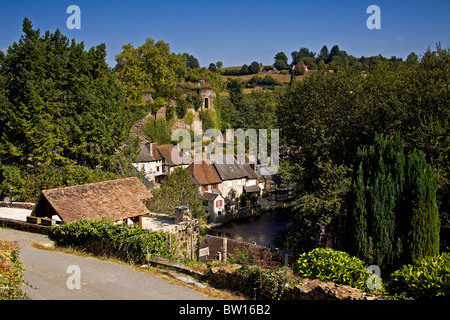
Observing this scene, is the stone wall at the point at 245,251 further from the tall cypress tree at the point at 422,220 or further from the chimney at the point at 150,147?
the chimney at the point at 150,147

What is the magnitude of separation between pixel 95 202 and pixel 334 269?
12185mm

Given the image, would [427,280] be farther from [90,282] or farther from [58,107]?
[58,107]

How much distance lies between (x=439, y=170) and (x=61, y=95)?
24.2 meters

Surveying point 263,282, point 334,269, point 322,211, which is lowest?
point 322,211

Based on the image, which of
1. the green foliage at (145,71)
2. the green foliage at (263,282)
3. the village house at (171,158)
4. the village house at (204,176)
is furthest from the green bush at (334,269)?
the green foliage at (145,71)

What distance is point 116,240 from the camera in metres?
12.2

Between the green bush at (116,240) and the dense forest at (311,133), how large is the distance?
7.99 meters

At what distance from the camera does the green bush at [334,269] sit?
8414 millimetres

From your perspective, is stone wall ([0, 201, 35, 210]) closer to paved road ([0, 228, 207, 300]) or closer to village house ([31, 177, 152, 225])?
village house ([31, 177, 152, 225])

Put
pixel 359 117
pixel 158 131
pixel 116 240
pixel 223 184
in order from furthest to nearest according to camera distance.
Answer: pixel 158 131 → pixel 223 184 → pixel 359 117 → pixel 116 240

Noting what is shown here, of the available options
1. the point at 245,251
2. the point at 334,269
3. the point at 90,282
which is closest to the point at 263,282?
the point at 334,269

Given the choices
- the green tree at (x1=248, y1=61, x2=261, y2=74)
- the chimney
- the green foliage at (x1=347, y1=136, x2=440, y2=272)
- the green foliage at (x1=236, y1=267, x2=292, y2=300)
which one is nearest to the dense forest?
the green foliage at (x1=347, y1=136, x2=440, y2=272)
